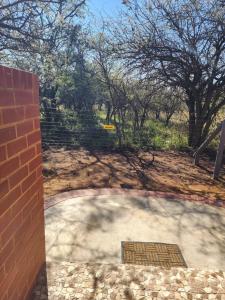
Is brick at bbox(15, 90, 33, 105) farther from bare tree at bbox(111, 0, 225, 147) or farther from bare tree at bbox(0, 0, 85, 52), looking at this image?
bare tree at bbox(111, 0, 225, 147)

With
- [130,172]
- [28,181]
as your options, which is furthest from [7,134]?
[130,172]

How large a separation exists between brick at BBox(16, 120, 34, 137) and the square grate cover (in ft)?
5.22

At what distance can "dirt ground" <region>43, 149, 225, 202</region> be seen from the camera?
A: 178 inches

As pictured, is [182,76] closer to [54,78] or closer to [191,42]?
[191,42]

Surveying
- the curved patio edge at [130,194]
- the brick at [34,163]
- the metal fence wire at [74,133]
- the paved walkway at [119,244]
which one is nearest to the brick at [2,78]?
the brick at [34,163]

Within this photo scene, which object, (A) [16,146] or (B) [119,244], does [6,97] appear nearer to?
(A) [16,146]

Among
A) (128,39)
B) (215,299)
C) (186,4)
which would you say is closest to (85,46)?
(128,39)

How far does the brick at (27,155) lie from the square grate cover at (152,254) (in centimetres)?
145

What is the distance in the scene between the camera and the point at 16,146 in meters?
1.40

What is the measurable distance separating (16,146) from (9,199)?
26cm

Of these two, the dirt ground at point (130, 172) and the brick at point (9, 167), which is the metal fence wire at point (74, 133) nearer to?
the dirt ground at point (130, 172)

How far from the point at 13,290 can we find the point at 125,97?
243 inches

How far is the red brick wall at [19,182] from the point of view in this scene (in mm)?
1279

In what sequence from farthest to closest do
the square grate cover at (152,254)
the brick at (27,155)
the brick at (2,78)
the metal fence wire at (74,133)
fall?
the metal fence wire at (74,133), the square grate cover at (152,254), the brick at (27,155), the brick at (2,78)
